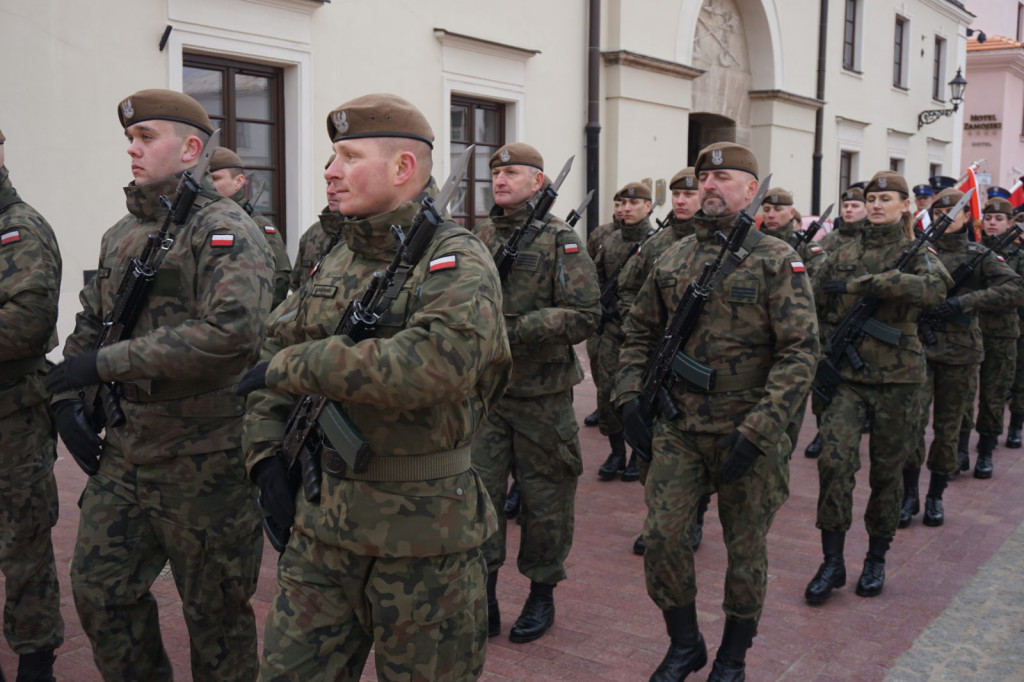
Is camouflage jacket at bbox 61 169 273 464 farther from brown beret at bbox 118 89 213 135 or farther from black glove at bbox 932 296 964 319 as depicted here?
black glove at bbox 932 296 964 319

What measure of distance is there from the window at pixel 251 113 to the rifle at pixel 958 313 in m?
5.49

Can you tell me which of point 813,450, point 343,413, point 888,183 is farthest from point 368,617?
point 813,450

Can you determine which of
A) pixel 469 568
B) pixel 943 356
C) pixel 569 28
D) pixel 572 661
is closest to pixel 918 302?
pixel 943 356

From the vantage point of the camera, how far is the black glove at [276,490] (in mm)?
2605

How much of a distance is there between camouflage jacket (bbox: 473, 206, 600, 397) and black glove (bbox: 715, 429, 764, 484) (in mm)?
1026

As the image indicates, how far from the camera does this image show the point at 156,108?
330 cm

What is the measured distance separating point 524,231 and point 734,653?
1971 mm

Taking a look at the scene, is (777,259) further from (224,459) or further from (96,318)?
(96,318)

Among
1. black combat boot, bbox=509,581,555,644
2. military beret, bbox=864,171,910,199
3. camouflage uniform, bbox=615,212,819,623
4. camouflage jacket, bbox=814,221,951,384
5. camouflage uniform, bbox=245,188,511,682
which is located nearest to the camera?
camouflage uniform, bbox=245,188,511,682

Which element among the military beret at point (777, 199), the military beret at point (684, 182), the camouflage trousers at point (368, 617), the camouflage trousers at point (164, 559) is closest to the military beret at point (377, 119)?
the camouflage trousers at point (368, 617)

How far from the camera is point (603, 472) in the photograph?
7.15 metres

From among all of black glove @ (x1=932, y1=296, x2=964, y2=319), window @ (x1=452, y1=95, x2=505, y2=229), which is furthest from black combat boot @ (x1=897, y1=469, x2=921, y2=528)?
window @ (x1=452, y1=95, x2=505, y2=229)

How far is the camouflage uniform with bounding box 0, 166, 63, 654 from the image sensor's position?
349cm

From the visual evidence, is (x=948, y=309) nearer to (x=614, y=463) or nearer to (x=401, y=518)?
(x=614, y=463)
